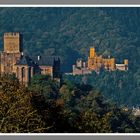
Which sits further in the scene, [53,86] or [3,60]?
[3,60]

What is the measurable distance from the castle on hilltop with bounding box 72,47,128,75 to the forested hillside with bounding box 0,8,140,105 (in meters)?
0.17

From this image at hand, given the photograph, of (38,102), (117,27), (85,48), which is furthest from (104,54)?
(38,102)

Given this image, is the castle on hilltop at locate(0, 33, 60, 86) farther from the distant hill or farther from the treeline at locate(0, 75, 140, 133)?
the distant hill

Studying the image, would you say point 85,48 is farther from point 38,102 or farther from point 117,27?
point 38,102

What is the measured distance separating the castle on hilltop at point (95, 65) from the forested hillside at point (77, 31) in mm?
175

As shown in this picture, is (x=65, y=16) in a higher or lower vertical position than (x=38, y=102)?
higher

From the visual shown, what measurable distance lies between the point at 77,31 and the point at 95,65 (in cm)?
294

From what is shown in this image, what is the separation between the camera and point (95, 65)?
1777cm

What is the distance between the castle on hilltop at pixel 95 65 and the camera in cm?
1751

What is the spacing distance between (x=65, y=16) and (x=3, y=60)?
20.3 ft

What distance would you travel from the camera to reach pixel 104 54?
1922 cm

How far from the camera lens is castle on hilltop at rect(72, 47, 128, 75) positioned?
1751 centimetres

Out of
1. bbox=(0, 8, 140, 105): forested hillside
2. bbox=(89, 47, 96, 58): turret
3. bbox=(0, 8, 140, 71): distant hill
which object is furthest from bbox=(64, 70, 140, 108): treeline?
bbox=(89, 47, 96, 58): turret

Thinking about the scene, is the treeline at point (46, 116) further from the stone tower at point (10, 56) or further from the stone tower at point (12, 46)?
the stone tower at point (12, 46)
